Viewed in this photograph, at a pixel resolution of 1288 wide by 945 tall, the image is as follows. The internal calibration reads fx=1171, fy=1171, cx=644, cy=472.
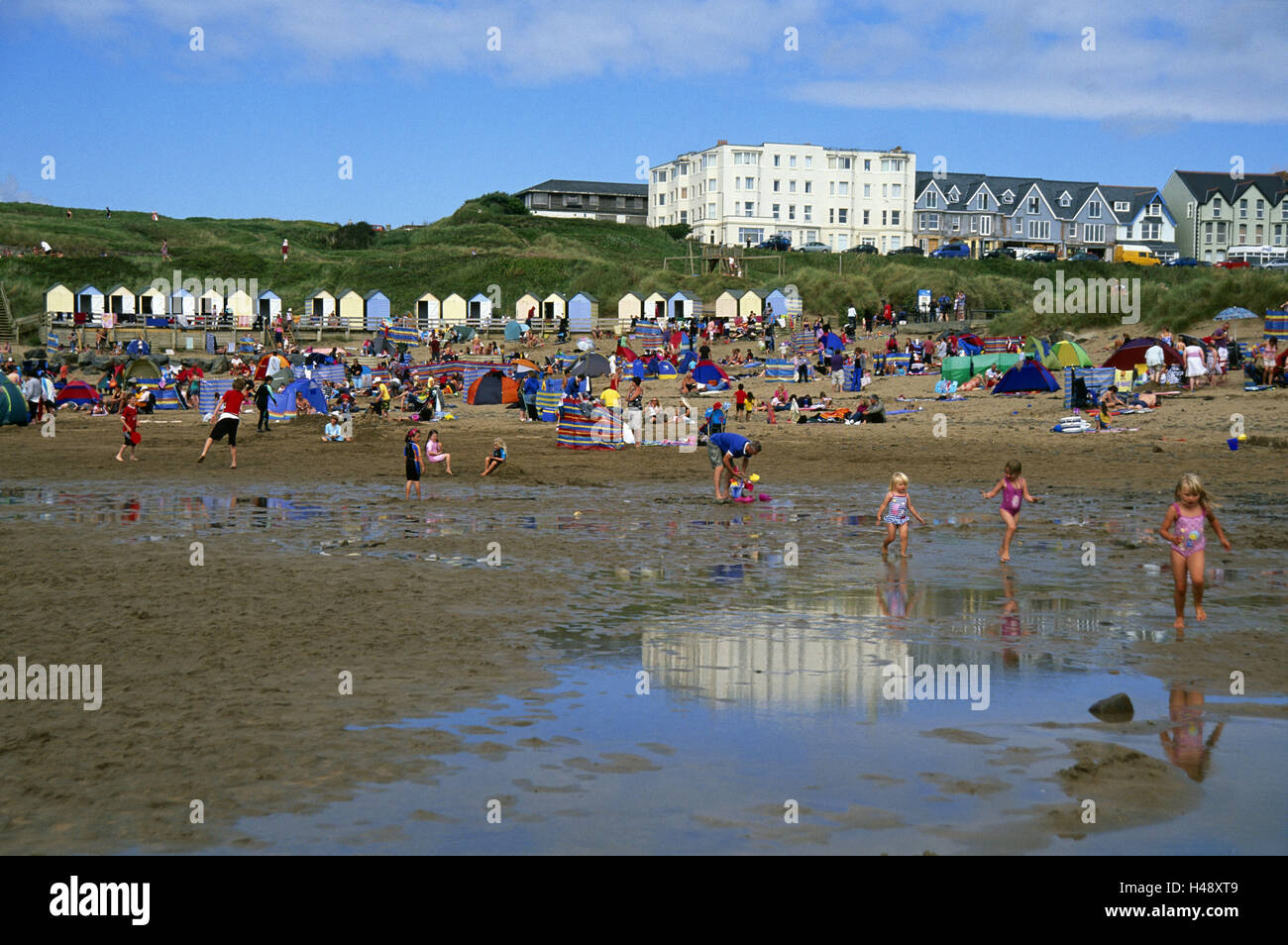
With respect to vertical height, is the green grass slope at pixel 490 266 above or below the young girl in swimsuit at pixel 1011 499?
above

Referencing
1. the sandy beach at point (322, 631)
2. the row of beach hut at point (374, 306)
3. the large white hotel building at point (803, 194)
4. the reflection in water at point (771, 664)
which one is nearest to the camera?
the sandy beach at point (322, 631)

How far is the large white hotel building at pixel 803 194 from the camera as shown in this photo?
→ 94.2 meters

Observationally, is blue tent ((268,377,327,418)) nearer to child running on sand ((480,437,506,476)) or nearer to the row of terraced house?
child running on sand ((480,437,506,476))

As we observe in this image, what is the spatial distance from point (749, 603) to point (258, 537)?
5.97 meters

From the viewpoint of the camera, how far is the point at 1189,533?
30.0ft

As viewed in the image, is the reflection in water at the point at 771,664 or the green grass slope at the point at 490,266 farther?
the green grass slope at the point at 490,266

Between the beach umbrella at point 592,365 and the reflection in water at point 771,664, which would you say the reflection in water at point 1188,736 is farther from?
the beach umbrella at point 592,365

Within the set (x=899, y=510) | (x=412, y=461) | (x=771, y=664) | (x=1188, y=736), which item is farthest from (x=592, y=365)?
(x=1188, y=736)

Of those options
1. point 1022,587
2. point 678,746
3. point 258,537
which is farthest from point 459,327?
point 678,746

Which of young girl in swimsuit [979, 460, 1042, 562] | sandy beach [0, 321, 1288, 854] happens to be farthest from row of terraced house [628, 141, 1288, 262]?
young girl in swimsuit [979, 460, 1042, 562]

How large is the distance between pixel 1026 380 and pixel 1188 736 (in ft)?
81.7

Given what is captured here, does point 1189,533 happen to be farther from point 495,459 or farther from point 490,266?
point 490,266

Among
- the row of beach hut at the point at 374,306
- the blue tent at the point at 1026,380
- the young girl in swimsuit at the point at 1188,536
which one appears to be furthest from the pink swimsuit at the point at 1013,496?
the row of beach hut at the point at 374,306

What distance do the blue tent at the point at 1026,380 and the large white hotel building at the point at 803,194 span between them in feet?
211
